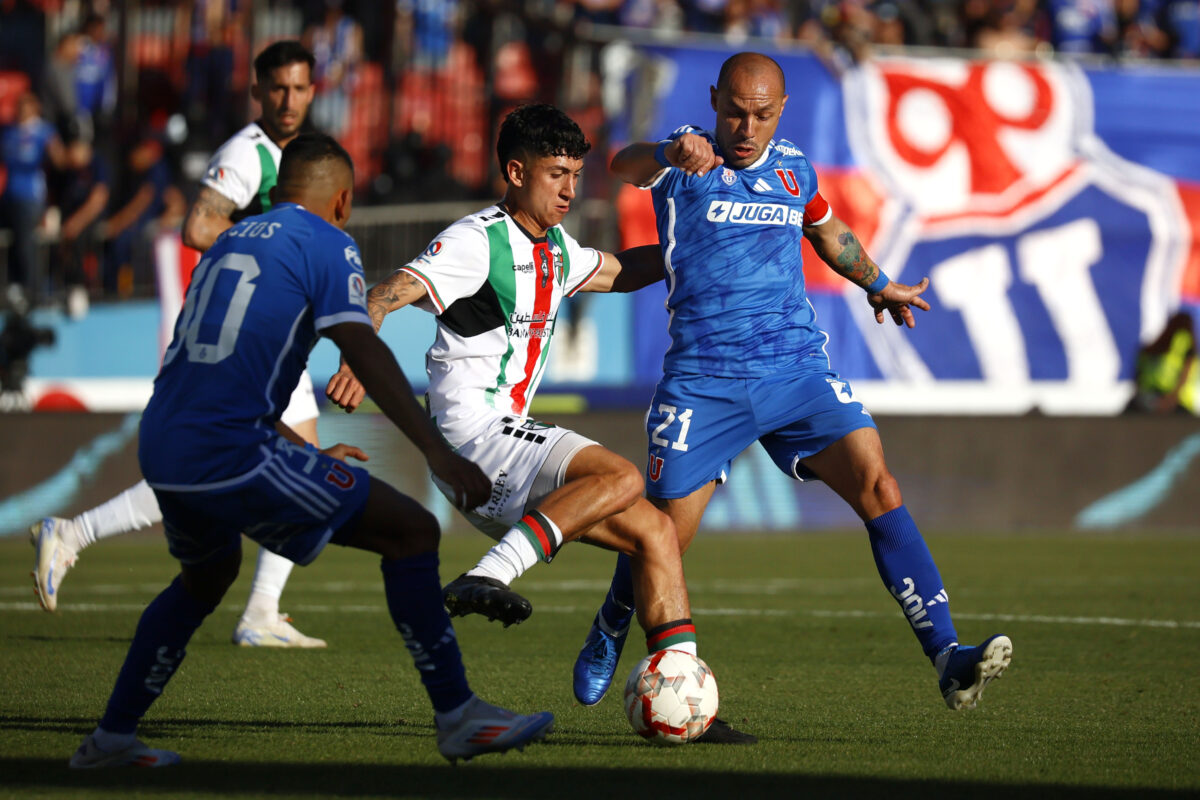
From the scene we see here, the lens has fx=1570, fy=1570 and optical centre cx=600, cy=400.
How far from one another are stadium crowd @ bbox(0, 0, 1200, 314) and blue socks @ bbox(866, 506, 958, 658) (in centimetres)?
1046

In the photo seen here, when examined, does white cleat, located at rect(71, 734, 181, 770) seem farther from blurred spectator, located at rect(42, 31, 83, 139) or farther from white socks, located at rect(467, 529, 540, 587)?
blurred spectator, located at rect(42, 31, 83, 139)

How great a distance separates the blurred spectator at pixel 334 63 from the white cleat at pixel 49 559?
33.7 feet

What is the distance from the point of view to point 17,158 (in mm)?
14914

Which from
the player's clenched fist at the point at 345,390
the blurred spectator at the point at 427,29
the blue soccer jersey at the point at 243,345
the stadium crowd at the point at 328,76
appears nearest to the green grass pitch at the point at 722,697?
the blue soccer jersey at the point at 243,345

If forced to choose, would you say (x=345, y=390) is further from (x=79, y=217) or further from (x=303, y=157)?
(x=79, y=217)

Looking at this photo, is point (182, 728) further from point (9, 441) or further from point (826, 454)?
point (9, 441)

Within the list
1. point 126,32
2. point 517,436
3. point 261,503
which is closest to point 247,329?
point 261,503

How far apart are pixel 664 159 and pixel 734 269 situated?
0.48 m

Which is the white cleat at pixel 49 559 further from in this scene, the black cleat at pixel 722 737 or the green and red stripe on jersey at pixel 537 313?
the black cleat at pixel 722 737

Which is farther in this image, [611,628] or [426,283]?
[611,628]

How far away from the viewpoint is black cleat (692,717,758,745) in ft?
16.3

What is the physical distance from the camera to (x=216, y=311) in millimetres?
4238

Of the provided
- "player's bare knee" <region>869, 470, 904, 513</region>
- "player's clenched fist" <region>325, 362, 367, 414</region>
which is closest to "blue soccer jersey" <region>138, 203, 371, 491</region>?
"player's clenched fist" <region>325, 362, 367, 414</region>

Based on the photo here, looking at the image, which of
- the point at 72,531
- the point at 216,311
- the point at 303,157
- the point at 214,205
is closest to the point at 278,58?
the point at 214,205
